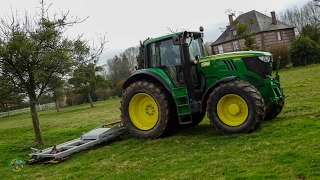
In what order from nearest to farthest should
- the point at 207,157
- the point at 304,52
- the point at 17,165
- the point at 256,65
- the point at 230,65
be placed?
the point at 207,157 → the point at 256,65 → the point at 230,65 → the point at 17,165 → the point at 304,52

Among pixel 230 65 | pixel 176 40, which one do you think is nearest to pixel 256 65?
pixel 230 65

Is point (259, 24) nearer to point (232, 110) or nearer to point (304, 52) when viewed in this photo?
point (304, 52)

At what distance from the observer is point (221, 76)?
789cm

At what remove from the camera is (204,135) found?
7980 mm

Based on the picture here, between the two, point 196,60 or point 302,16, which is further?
point 302,16

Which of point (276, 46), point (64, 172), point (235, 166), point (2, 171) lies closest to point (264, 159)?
point (235, 166)

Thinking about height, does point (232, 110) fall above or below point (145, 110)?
below

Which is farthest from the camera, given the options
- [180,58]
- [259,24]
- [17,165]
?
[259,24]

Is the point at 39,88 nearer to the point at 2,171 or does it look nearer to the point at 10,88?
the point at 10,88

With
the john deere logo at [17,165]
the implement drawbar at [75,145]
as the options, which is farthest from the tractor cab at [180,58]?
the john deere logo at [17,165]

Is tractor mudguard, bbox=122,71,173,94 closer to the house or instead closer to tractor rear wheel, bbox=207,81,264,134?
tractor rear wheel, bbox=207,81,264,134

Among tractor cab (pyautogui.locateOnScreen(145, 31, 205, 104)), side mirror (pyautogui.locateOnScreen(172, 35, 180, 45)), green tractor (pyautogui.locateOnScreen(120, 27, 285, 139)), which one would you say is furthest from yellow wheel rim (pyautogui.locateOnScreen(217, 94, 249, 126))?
side mirror (pyautogui.locateOnScreen(172, 35, 180, 45))

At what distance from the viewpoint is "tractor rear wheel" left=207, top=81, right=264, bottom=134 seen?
6.93m

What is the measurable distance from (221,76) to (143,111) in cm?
232
